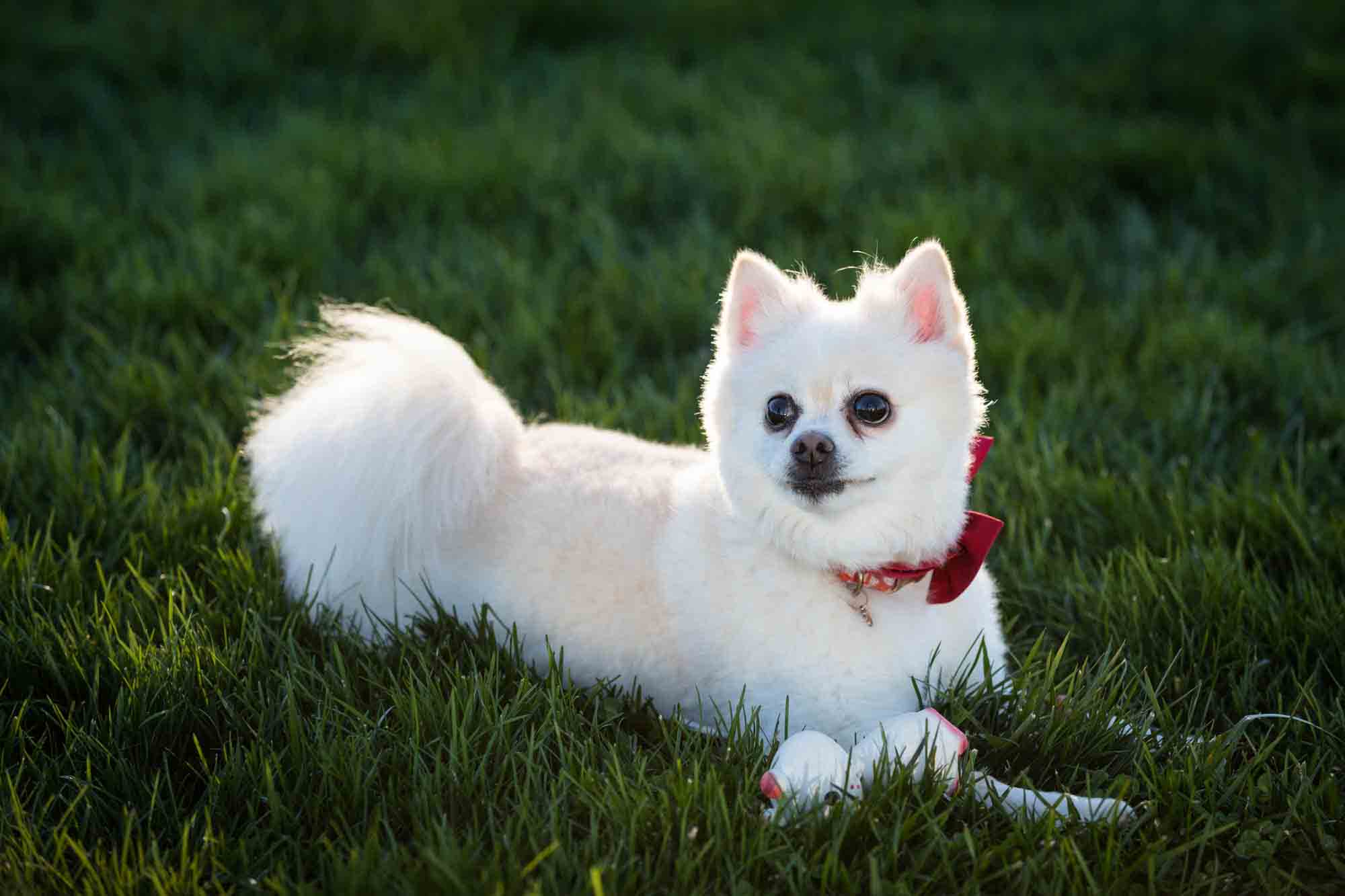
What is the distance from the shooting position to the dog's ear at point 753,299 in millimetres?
2539

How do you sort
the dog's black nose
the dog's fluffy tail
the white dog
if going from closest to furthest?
1. the dog's black nose
2. the white dog
3. the dog's fluffy tail

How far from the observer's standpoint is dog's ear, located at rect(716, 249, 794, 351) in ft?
8.33

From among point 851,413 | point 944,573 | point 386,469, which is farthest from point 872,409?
point 386,469

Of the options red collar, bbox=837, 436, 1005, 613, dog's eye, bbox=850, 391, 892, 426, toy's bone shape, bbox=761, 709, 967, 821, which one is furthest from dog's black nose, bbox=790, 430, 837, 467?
toy's bone shape, bbox=761, 709, 967, 821

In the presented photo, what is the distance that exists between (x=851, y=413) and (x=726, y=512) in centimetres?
37

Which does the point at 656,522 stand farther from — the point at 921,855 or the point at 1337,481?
the point at 1337,481

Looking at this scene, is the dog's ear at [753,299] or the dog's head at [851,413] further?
the dog's ear at [753,299]

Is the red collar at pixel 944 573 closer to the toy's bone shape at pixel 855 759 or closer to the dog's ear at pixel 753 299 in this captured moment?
the toy's bone shape at pixel 855 759

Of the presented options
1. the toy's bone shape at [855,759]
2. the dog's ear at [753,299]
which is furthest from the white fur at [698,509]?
the toy's bone shape at [855,759]

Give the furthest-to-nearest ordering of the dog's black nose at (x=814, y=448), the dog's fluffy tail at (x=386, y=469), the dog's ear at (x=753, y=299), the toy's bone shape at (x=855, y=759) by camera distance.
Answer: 1. the dog's fluffy tail at (x=386, y=469)
2. the dog's ear at (x=753, y=299)
3. the dog's black nose at (x=814, y=448)
4. the toy's bone shape at (x=855, y=759)

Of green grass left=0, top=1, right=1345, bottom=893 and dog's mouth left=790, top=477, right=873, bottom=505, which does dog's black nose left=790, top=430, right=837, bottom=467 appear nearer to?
dog's mouth left=790, top=477, right=873, bottom=505

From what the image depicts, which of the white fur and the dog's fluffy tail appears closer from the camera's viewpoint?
the white fur

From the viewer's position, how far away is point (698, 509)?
2.64 m

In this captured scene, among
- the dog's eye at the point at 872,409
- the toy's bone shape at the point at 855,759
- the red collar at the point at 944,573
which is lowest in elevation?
the toy's bone shape at the point at 855,759
